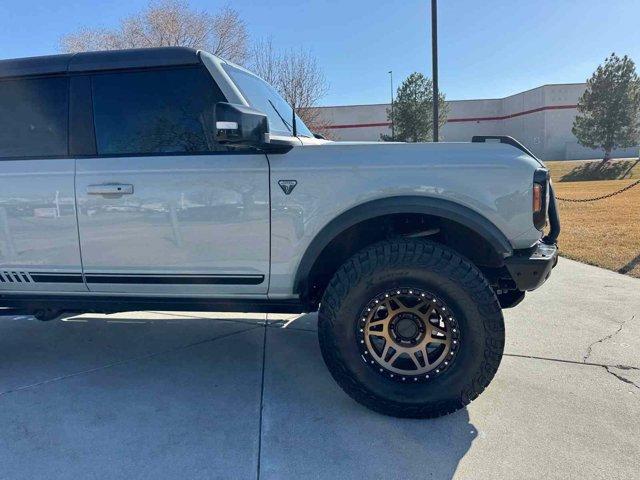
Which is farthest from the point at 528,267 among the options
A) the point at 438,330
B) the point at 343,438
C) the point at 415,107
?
the point at 415,107

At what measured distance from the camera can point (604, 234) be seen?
8.45 metres

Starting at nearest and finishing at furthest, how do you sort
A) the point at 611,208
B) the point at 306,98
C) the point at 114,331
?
the point at 114,331 → the point at 611,208 → the point at 306,98

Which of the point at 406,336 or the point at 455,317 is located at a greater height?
the point at 455,317

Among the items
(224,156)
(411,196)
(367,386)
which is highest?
(224,156)

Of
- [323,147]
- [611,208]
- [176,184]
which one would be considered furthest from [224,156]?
[611,208]

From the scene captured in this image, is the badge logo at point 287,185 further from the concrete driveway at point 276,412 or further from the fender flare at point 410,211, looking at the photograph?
the concrete driveway at point 276,412

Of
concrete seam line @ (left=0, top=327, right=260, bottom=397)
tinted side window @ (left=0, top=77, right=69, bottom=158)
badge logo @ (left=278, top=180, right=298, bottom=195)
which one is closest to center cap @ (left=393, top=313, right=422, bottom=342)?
badge logo @ (left=278, top=180, right=298, bottom=195)

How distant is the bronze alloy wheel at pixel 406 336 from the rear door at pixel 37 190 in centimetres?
187

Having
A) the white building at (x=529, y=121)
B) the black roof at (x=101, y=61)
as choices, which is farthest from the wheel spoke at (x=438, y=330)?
the white building at (x=529, y=121)

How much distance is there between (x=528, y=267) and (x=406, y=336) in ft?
2.58

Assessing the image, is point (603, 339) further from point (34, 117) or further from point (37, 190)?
point (34, 117)

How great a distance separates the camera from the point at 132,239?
2861 mm

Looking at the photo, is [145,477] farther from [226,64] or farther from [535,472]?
[226,64]

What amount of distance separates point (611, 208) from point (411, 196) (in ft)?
36.9
